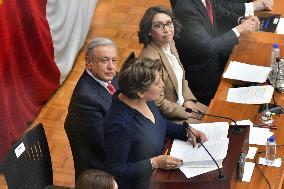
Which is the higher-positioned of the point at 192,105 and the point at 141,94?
the point at 141,94

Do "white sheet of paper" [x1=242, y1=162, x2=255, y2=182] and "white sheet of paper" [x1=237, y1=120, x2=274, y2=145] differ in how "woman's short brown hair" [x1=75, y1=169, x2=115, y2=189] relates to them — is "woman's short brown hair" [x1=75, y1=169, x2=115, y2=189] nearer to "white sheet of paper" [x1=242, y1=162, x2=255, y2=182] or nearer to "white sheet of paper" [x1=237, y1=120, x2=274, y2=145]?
"white sheet of paper" [x1=242, y1=162, x2=255, y2=182]

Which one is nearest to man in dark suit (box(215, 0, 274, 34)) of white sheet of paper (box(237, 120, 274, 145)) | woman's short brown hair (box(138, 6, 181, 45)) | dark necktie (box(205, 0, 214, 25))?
dark necktie (box(205, 0, 214, 25))

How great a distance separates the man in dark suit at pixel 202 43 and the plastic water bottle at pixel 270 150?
3.94ft

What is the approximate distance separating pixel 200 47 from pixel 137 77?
4.40 ft

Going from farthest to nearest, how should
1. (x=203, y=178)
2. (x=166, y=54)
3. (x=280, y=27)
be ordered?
(x=280, y=27), (x=166, y=54), (x=203, y=178)

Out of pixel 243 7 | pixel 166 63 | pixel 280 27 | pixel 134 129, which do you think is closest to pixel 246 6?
pixel 243 7

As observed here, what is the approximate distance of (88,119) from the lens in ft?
11.0

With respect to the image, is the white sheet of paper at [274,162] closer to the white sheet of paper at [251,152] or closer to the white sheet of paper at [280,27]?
the white sheet of paper at [251,152]

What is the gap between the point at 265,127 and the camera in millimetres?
3602

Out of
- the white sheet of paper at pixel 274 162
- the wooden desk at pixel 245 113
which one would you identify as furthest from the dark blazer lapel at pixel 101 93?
the white sheet of paper at pixel 274 162

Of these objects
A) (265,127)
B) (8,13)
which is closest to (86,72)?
(265,127)

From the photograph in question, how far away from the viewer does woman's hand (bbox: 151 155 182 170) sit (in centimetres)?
305

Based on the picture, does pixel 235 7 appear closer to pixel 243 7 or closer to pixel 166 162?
pixel 243 7

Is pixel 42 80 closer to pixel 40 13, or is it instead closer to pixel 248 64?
pixel 40 13
